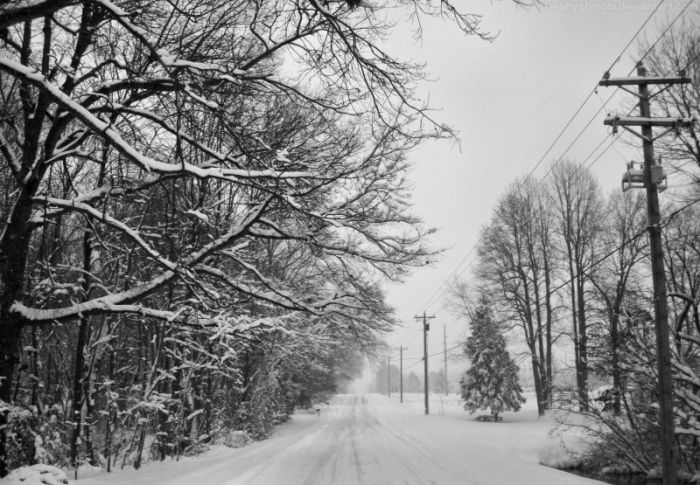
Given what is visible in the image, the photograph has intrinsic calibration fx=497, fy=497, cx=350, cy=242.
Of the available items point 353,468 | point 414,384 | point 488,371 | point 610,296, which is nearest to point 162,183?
point 353,468

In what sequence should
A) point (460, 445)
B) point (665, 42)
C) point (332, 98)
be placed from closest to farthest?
point (332, 98) → point (665, 42) → point (460, 445)

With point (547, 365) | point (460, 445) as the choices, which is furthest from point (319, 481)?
point (547, 365)

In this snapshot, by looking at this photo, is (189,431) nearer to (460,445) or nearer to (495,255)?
(460,445)

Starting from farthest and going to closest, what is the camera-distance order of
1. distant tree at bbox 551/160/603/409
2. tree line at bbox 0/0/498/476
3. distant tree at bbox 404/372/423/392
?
distant tree at bbox 404/372/423/392 → distant tree at bbox 551/160/603/409 → tree line at bbox 0/0/498/476

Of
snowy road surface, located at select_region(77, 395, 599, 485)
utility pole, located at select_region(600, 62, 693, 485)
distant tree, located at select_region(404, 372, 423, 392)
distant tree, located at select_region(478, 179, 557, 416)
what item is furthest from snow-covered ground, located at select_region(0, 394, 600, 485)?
distant tree, located at select_region(404, 372, 423, 392)

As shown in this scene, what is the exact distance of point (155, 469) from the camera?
10055 millimetres

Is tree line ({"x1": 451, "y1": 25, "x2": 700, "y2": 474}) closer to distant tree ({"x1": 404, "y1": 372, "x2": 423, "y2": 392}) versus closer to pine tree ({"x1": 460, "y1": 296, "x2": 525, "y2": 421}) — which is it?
pine tree ({"x1": 460, "y1": 296, "x2": 525, "y2": 421})

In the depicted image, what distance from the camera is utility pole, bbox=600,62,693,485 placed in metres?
9.11

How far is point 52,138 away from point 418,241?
6326 mm

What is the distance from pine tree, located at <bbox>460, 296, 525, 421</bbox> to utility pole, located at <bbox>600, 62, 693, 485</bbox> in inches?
913

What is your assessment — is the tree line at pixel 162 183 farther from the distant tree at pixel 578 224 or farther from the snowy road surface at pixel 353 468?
the distant tree at pixel 578 224

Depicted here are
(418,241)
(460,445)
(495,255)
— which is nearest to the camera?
(418,241)

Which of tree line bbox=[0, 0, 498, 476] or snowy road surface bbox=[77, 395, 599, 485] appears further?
snowy road surface bbox=[77, 395, 599, 485]

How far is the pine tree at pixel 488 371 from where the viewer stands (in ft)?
107
